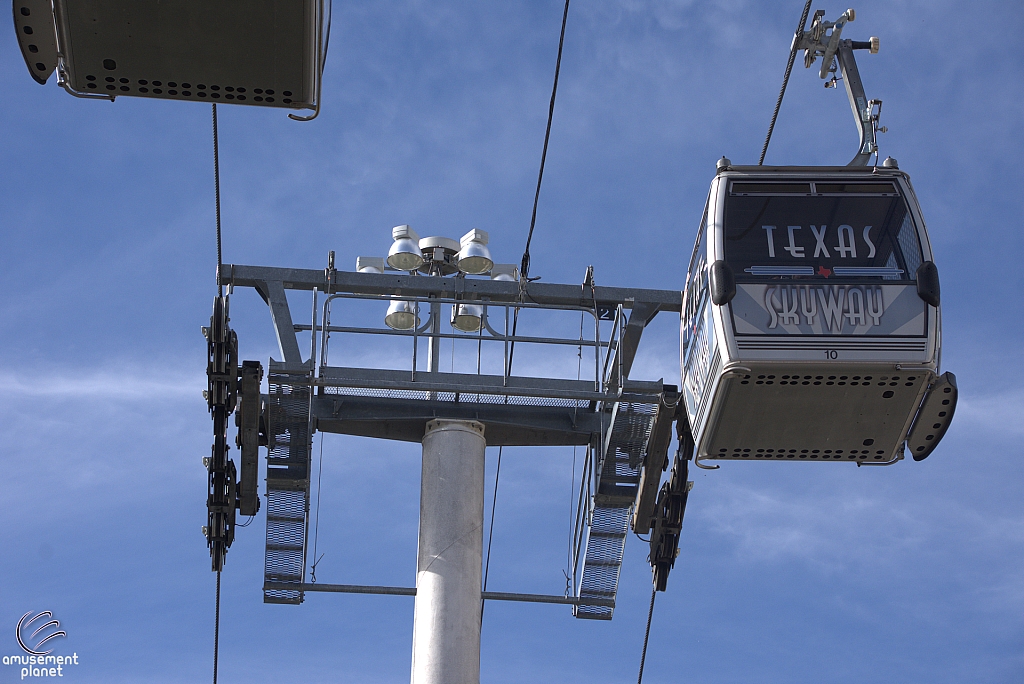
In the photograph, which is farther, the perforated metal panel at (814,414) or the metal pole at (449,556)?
the metal pole at (449,556)

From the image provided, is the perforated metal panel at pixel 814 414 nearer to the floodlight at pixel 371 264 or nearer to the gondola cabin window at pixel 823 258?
the gondola cabin window at pixel 823 258

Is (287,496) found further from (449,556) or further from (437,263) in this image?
(437,263)

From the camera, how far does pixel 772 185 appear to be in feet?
33.3

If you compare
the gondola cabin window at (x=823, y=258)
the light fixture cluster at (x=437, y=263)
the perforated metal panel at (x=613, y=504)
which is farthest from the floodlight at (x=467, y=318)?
the gondola cabin window at (x=823, y=258)

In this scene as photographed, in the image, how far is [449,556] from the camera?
48.1 feet

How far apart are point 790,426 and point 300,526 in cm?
692

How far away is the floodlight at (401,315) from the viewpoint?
Answer: 51.1ft

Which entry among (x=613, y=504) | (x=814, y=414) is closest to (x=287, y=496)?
(x=613, y=504)

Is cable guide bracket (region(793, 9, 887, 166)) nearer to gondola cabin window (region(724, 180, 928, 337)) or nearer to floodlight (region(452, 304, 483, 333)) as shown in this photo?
gondola cabin window (region(724, 180, 928, 337))

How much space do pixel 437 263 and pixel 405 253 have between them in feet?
1.54

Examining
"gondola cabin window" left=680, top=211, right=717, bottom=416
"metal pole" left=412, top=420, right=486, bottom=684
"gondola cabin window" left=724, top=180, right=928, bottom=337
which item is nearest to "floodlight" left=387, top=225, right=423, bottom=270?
"metal pole" left=412, top=420, right=486, bottom=684

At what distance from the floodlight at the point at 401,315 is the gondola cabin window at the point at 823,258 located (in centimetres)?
611

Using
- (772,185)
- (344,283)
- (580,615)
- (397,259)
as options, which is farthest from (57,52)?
(580,615)

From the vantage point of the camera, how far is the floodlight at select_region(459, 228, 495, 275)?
50.0 feet
